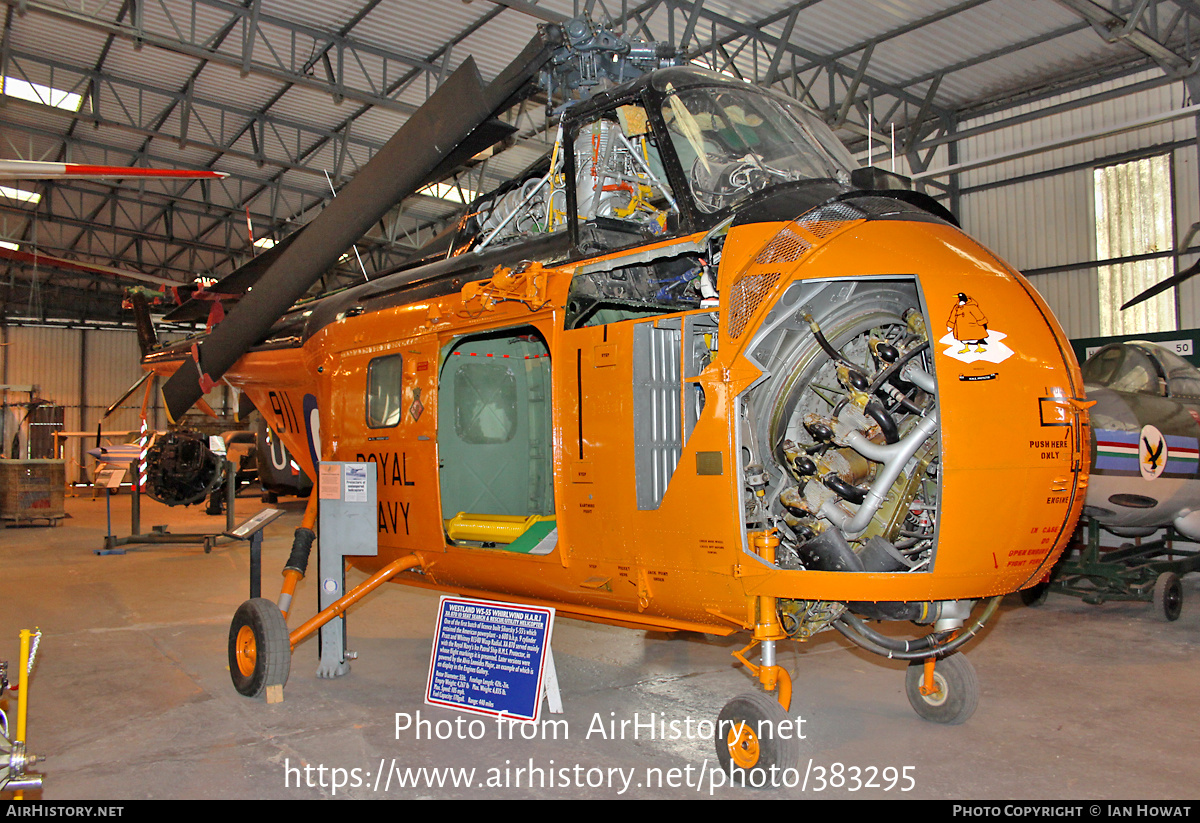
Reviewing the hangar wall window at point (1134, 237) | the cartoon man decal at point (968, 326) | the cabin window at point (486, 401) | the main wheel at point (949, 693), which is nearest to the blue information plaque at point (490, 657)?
the cabin window at point (486, 401)

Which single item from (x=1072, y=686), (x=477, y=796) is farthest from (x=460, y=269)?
(x=1072, y=686)

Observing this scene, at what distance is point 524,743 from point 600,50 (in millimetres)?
4072

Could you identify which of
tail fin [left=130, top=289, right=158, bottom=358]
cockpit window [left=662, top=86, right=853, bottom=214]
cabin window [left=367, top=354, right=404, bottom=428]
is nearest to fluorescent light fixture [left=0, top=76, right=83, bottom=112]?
tail fin [left=130, top=289, right=158, bottom=358]

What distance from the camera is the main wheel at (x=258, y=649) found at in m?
5.57

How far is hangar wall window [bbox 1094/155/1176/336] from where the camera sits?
16.3 meters

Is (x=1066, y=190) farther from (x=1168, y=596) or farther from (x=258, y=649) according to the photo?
(x=258, y=649)

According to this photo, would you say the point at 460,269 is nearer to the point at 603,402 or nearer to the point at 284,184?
the point at 603,402

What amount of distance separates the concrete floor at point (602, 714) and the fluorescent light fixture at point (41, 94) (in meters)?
12.4

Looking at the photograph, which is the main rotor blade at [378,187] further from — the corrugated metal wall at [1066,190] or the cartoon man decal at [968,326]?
the corrugated metal wall at [1066,190]

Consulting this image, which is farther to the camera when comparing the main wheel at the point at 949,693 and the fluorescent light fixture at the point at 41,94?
the fluorescent light fixture at the point at 41,94

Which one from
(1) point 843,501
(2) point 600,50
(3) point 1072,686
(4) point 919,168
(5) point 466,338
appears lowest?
(3) point 1072,686

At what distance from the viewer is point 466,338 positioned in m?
5.84

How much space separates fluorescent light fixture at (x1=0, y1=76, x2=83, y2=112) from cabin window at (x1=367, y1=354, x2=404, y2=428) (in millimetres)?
14470

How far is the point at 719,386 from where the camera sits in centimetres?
402
